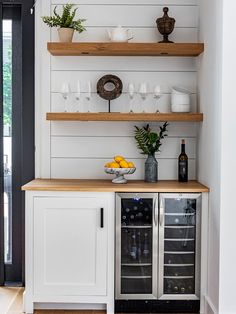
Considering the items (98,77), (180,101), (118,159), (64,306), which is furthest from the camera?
(98,77)

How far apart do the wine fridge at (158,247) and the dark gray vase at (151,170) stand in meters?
0.36

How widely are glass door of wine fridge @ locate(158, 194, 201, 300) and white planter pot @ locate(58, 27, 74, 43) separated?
1.40m

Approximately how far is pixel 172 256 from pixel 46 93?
1.58m

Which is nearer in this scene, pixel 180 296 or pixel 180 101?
pixel 180 296

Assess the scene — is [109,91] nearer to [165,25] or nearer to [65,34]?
[65,34]

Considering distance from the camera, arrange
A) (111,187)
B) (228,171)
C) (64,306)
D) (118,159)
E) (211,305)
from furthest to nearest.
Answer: (118,159), (64,306), (111,187), (211,305), (228,171)

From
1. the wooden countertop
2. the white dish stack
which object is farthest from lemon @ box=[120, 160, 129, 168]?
the white dish stack

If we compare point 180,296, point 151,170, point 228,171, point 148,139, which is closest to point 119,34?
point 148,139

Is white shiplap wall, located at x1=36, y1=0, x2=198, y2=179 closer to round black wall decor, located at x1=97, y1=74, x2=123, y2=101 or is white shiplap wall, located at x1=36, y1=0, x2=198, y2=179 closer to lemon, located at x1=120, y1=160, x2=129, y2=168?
round black wall decor, located at x1=97, y1=74, x2=123, y2=101

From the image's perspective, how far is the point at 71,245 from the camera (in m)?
3.32

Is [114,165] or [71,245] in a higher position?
[114,165]

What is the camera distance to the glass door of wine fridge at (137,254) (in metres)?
3.34

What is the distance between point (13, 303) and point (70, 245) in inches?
26.7

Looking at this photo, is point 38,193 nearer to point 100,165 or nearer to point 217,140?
point 100,165
